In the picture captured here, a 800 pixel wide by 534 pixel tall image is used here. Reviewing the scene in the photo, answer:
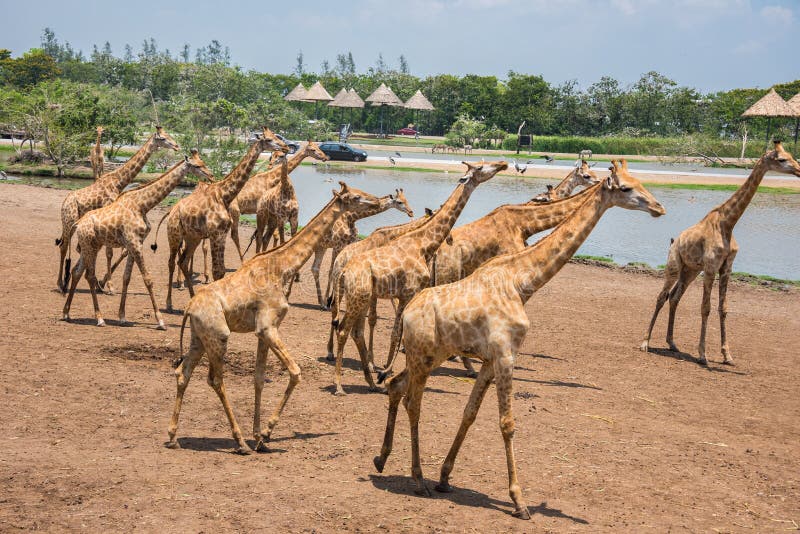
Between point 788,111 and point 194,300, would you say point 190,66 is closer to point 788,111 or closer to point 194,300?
point 788,111

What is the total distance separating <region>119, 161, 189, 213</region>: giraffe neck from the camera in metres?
13.6

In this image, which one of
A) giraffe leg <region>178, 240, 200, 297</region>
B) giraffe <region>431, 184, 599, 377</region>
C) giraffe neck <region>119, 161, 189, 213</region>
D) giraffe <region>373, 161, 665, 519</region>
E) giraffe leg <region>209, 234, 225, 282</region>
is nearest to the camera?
giraffe <region>373, 161, 665, 519</region>

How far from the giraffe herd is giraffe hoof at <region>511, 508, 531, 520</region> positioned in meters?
0.02

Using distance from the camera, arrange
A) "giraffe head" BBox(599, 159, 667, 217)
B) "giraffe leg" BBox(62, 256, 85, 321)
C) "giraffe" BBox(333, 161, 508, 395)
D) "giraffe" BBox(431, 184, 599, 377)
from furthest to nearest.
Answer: "giraffe leg" BBox(62, 256, 85, 321) → "giraffe" BBox(431, 184, 599, 377) → "giraffe" BBox(333, 161, 508, 395) → "giraffe head" BBox(599, 159, 667, 217)

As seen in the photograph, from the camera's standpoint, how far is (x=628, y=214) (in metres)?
38.4

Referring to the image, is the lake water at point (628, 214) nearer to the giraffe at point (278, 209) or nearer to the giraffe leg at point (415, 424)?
the giraffe at point (278, 209)

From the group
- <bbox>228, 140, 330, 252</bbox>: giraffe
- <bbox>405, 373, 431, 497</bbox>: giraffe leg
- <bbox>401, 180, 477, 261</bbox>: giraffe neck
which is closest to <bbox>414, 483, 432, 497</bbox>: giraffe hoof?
<bbox>405, 373, 431, 497</bbox>: giraffe leg

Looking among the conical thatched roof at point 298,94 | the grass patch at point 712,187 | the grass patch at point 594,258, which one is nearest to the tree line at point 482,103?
the conical thatched roof at point 298,94

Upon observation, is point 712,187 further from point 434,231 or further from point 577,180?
point 434,231

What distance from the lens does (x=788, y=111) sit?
58.0 metres

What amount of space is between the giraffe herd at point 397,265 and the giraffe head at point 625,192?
Result: 0.05 feet

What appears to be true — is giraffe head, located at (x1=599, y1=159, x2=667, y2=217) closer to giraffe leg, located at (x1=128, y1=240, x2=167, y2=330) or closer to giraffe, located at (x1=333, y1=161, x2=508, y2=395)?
giraffe, located at (x1=333, y1=161, x2=508, y2=395)

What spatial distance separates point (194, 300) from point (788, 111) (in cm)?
5774

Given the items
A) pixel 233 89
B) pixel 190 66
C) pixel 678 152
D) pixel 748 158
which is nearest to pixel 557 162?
pixel 678 152
